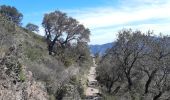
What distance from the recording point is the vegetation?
104ft

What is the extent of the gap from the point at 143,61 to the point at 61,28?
91.3 ft

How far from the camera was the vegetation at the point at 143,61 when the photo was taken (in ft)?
104

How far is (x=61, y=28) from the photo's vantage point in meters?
59.2

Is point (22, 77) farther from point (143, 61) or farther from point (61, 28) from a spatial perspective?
point (61, 28)

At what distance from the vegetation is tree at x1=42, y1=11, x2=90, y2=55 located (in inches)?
910

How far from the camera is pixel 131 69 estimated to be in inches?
1406

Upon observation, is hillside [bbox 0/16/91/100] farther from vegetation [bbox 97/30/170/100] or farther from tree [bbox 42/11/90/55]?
tree [bbox 42/11/90/55]

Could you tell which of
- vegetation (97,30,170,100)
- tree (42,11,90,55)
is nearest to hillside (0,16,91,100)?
vegetation (97,30,170,100)

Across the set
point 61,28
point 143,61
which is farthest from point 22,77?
point 61,28

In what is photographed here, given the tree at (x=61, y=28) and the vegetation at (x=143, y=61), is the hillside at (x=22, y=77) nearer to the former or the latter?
the vegetation at (x=143, y=61)

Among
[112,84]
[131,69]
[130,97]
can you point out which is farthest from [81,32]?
[130,97]

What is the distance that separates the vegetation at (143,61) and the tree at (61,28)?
75.8 feet

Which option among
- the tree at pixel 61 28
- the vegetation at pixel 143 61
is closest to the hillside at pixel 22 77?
the vegetation at pixel 143 61

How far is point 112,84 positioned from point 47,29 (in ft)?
69.5
